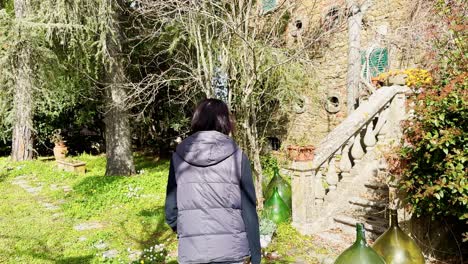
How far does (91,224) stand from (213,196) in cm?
428

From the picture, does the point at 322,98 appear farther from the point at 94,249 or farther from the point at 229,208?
the point at 229,208

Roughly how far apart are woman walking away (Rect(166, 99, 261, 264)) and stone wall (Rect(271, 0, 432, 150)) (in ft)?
18.8

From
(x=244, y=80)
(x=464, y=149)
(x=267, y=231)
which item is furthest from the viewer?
(x=244, y=80)

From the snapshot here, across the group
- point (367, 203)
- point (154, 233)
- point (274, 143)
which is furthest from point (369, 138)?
point (274, 143)

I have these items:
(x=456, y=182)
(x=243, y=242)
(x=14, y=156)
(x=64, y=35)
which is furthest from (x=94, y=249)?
(x=14, y=156)

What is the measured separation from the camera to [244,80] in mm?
5984

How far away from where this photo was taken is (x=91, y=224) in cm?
561

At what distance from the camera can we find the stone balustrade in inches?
181

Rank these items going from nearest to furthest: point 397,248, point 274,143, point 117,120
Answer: point 397,248 < point 117,120 < point 274,143

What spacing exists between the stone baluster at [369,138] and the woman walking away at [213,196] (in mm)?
3403

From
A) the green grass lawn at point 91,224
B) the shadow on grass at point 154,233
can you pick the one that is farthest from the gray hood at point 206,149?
the shadow on grass at point 154,233

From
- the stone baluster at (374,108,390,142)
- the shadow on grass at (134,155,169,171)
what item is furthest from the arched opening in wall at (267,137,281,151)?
the stone baluster at (374,108,390,142)

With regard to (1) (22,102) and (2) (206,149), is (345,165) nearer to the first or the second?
(2) (206,149)

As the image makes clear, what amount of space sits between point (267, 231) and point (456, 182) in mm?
2083
